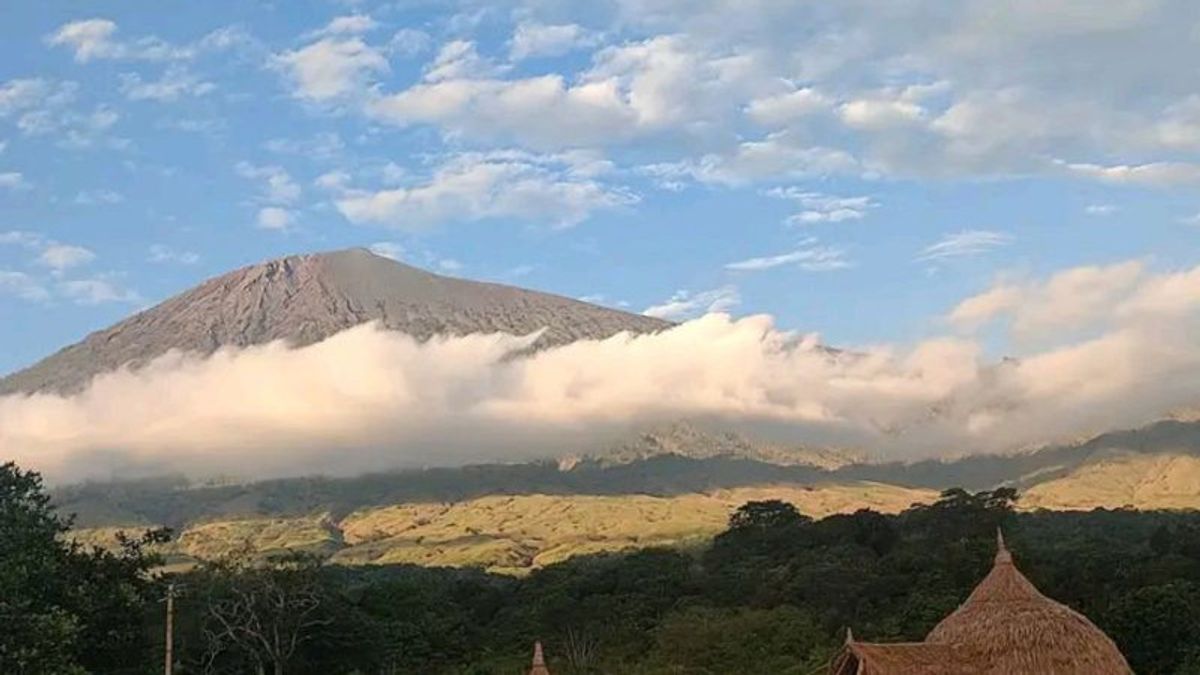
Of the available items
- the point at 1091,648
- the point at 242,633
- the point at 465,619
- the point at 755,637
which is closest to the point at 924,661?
the point at 1091,648

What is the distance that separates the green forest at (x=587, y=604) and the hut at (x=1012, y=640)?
975 cm

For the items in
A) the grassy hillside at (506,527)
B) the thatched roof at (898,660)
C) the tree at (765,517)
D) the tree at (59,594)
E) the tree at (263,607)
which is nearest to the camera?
the thatched roof at (898,660)

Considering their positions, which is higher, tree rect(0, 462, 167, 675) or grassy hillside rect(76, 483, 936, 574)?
tree rect(0, 462, 167, 675)

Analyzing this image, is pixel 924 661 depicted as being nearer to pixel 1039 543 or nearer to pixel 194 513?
pixel 1039 543

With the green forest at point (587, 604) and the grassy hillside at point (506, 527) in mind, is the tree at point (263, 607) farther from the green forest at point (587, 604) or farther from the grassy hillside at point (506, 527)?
the grassy hillside at point (506, 527)

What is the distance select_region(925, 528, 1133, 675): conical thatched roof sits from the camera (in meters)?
20.5

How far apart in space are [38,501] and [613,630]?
26085mm

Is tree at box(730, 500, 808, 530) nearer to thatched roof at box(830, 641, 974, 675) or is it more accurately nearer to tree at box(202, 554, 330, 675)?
tree at box(202, 554, 330, 675)

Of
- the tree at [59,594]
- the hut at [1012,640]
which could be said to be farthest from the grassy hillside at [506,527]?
the hut at [1012,640]

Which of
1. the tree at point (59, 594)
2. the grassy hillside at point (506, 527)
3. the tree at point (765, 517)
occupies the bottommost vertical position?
the grassy hillside at point (506, 527)

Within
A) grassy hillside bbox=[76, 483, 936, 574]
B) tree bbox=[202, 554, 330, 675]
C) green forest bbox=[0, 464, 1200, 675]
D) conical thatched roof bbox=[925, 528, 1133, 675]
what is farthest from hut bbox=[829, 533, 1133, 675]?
grassy hillside bbox=[76, 483, 936, 574]

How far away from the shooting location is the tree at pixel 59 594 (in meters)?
22.2

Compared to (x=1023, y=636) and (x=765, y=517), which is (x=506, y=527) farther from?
(x=1023, y=636)

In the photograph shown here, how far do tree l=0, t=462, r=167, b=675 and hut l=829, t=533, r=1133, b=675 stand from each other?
1318 centimetres
